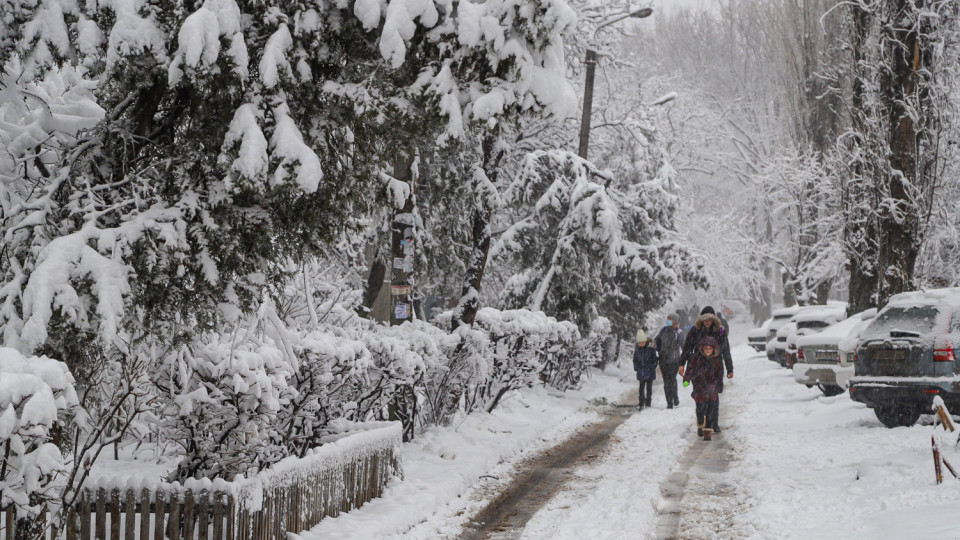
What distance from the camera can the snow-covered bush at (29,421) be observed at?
155 inches

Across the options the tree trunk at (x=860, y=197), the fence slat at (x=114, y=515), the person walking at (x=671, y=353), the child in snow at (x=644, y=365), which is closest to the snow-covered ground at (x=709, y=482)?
the fence slat at (x=114, y=515)

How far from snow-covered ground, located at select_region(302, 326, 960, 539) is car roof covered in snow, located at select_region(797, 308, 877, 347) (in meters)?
1.73

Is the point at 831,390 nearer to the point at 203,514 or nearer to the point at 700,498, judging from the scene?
the point at 700,498

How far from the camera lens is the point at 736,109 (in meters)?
45.3

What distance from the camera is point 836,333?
53.1ft

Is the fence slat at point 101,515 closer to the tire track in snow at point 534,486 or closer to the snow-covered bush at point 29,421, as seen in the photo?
the snow-covered bush at point 29,421

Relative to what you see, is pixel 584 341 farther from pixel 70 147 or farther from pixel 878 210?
pixel 70 147

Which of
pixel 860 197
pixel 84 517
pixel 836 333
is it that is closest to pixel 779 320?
Answer: pixel 860 197

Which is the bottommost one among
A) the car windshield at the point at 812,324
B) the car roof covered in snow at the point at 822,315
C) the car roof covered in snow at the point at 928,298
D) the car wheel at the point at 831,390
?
the car wheel at the point at 831,390

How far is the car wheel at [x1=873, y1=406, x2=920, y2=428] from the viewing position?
39.0ft

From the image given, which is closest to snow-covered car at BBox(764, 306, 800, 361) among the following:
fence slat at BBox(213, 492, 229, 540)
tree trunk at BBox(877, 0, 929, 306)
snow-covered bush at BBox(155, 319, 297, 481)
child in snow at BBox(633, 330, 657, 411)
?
child in snow at BBox(633, 330, 657, 411)

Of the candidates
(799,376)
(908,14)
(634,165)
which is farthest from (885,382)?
(634,165)

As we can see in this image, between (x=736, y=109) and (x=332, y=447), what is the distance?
137 ft

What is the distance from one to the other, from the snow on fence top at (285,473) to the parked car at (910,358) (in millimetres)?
6672
